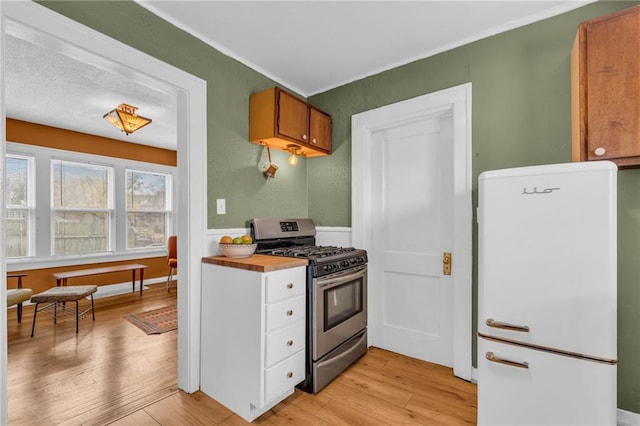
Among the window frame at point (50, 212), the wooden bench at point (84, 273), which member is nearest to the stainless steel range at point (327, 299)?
the window frame at point (50, 212)

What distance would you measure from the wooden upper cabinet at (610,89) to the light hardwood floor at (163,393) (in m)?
1.73

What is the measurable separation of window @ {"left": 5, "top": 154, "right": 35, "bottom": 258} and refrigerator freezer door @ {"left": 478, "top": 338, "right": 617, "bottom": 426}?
5.74m

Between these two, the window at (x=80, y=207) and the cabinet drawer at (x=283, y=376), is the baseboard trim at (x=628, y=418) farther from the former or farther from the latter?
the window at (x=80, y=207)

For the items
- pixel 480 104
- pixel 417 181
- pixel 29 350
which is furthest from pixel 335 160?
pixel 29 350

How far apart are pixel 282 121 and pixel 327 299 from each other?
1.48 metres

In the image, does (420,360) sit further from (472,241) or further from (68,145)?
(68,145)

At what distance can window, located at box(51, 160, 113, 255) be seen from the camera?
4.60 m

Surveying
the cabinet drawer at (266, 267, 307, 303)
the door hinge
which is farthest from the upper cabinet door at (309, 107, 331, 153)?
the door hinge

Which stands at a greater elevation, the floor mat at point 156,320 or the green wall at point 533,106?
the green wall at point 533,106

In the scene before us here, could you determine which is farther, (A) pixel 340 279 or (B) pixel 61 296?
(B) pixel 61 296

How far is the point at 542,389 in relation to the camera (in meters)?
1.44

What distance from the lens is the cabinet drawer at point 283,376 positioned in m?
1.85

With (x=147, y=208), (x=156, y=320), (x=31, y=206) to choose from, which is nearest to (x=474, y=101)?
(x=156, y=320)

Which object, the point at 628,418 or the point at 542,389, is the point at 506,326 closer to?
the point at 542,389
